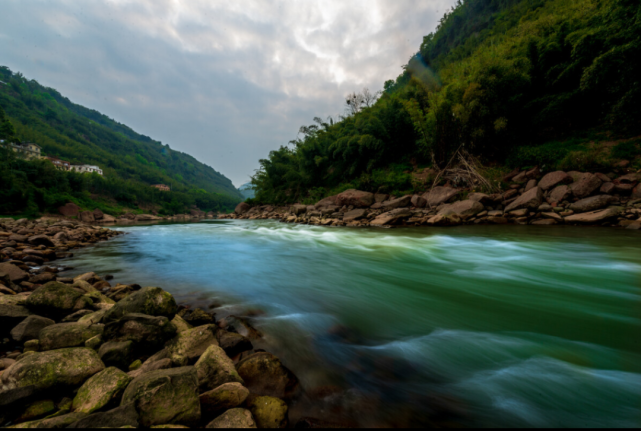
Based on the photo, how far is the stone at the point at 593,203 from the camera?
7359 mm

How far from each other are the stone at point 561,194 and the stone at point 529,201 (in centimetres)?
36

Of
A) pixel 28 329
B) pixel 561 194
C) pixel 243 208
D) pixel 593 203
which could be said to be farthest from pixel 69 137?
pixel 593 203

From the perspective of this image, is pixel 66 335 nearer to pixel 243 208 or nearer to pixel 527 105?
pixel 527 105

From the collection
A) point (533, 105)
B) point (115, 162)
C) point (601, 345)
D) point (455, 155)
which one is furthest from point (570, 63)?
point (115, 162)

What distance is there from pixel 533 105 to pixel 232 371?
16.6 metres

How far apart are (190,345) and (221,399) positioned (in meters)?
0.67

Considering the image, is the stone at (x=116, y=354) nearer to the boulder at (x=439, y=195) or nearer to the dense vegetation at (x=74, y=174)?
the boulder at (x=439, y=195)

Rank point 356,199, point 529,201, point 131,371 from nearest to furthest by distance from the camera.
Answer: point 131,371
point 529,201
point 356,199

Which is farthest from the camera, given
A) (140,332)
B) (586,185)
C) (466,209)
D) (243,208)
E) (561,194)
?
(243,208)

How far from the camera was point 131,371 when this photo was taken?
5.24 feet

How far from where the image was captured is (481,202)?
9.71 meters

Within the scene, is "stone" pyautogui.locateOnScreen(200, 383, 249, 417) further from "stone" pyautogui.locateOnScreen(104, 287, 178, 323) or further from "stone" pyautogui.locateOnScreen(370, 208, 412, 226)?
"stone" pyautogui.locateOnScreen(370, 208, 412, 226)

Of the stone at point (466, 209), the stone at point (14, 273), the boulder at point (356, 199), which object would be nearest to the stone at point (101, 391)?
the stone at point (14, 273)

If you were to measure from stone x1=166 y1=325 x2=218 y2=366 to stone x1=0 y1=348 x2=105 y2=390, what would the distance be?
15.7 inches
